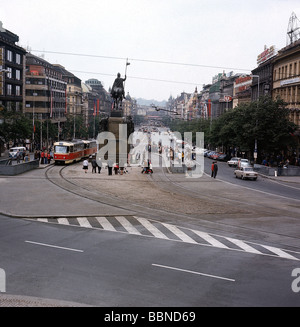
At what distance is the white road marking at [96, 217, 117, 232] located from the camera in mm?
19894

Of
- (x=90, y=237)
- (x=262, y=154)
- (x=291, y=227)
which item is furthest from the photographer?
(x=262, y=154)

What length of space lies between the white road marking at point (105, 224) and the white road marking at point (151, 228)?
1472mm

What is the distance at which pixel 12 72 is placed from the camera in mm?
81750

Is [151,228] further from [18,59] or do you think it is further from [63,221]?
[18,59]

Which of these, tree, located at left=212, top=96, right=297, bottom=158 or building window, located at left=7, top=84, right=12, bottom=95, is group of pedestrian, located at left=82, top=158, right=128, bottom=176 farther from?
building window, located at left=7, top=84, right=12, bottom=95

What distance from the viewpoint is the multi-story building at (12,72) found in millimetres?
76688

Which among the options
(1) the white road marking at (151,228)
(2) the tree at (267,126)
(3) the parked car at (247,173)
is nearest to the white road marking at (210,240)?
(1) the white road marking at (151,228)

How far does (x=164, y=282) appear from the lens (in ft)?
42.0

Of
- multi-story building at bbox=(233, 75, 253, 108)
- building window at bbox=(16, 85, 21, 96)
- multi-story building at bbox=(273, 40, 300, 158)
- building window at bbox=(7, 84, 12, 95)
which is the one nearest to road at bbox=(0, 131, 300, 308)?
multi-story building at bbox=(273, 40, 300, 158)

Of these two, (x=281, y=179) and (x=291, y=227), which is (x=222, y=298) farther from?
(x=281, y=179)

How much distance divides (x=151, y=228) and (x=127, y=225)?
1143 millimetres

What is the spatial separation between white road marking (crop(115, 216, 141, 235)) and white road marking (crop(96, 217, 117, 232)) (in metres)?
0.57
